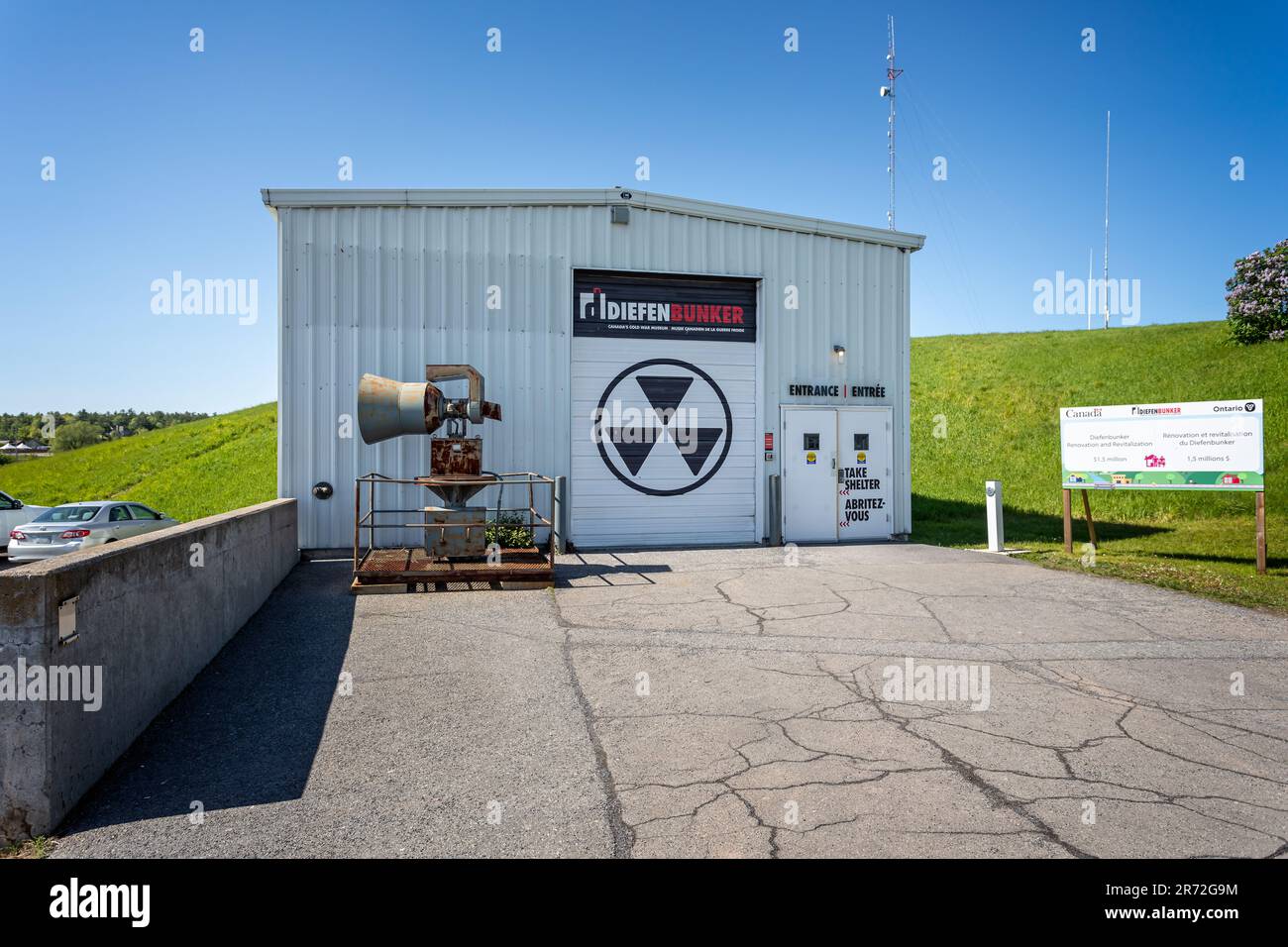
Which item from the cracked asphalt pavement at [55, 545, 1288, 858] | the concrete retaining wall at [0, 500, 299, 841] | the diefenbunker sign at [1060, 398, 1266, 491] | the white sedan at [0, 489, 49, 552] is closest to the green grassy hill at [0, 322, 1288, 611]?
the diefenbunker sign at [1060, 398, 1266, 491]

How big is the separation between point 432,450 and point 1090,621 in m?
8.32

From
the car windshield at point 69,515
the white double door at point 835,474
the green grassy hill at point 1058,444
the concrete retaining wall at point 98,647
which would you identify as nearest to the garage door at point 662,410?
the white double door at point 835,474

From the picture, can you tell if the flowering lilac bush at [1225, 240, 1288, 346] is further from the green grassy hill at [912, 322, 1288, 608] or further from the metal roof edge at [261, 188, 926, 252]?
the metal roof edge at [261, 188, 926, 252]

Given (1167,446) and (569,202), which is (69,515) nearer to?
(569,202)

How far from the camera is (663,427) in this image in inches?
572

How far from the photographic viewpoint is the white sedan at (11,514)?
640 inches

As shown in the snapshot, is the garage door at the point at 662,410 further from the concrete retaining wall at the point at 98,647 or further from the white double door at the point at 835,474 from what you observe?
the concrete retaining wall at the point at 98,647

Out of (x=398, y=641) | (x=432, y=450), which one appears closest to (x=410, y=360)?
(x=432, y=450)

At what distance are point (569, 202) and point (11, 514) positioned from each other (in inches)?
525

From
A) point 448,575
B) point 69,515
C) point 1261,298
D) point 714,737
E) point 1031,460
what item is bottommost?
point 714,737

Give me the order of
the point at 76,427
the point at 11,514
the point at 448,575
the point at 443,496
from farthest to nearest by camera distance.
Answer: the point at 76,427 → the point at 11,514 → the point at 443,496 → the point at 448,575

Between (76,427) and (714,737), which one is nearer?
(714,737)

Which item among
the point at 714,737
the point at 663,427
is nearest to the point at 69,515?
the point at 663,427

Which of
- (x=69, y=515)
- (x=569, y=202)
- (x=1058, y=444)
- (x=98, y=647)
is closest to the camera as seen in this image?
(x=98, y=647)
